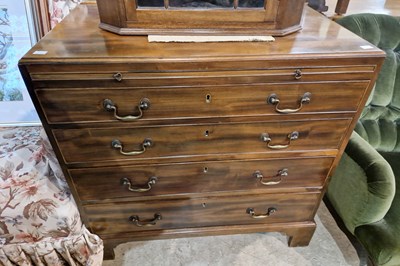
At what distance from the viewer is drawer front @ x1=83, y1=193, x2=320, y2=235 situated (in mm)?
1177

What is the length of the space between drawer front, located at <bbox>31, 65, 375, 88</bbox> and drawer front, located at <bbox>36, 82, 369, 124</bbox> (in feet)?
0.07

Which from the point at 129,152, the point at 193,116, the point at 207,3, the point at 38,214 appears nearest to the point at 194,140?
the point at 193,116

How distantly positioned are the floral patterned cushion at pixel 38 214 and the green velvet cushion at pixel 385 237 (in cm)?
114

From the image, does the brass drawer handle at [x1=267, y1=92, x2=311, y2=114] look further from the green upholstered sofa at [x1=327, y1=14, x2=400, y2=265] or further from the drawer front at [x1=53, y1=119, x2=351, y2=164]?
the green upholstered sofa at [x1=327, y1=14, x2=400, y2=265]

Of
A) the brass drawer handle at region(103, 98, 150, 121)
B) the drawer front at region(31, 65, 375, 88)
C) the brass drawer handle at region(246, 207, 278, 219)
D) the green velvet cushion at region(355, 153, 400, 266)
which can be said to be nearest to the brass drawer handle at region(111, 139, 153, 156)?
the brass drawer handle at region(103, 98, 150, 121)

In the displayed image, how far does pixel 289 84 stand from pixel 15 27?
4.08 ft

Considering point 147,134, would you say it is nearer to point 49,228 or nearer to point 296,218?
point 49,228

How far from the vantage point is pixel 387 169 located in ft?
3.43

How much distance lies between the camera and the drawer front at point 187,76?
0.78 m

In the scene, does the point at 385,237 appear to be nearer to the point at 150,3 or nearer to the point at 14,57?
the point at 150,3

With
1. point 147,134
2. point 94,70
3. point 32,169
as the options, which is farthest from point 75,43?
point 32,169

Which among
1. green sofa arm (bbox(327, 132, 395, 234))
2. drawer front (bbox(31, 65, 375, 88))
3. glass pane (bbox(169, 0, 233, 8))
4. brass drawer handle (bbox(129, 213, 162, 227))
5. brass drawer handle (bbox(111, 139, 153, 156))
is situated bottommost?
brass drawer handle (bbox(129, 213, 162, 227))

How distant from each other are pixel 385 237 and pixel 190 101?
95 centimetres

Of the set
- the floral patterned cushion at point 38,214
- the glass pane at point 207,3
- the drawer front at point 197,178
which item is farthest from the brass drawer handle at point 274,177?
the floral patterned cushion at point 38,214
